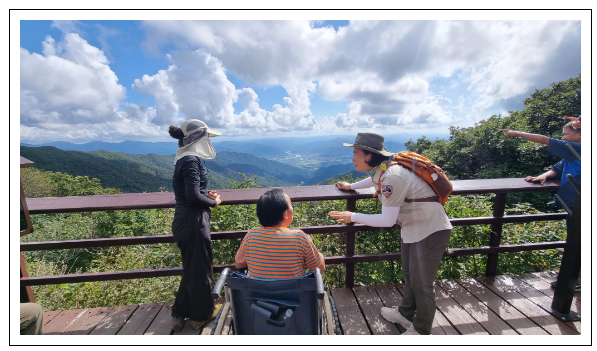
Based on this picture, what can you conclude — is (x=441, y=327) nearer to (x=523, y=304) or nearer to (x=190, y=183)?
(x=523, y=304)

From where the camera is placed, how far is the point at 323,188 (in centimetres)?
241

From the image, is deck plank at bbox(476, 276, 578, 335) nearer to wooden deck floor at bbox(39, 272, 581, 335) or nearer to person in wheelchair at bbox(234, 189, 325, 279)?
wooden deck floor at bbox(39, 272, 581, 335)

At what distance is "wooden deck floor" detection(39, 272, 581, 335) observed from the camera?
7.09ft

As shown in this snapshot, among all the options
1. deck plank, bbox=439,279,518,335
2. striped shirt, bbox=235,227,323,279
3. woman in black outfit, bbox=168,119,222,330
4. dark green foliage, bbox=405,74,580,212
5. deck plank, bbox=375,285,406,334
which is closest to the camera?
striped shirt, bbox=235,227,323,279

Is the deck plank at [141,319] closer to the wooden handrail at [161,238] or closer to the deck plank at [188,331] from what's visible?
the deck plank at [188,331]

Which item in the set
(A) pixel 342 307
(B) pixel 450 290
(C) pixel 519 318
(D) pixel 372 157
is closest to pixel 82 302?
(A) pixel 342 307

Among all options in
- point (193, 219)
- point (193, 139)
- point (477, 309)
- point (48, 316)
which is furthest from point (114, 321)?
point (477, 309)

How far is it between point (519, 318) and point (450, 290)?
53 cm

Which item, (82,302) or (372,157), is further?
(82,302)

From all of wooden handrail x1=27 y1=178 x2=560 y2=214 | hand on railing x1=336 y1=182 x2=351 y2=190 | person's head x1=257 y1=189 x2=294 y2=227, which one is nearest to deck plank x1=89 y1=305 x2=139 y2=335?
wooden handrail x1=27 y1=178 x2=560 y2=214

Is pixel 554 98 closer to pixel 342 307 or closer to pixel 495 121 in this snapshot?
pixel 495 121

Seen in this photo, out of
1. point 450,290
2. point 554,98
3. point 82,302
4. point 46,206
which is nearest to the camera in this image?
point 46,206

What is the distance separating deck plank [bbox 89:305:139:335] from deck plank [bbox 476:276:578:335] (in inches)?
134
